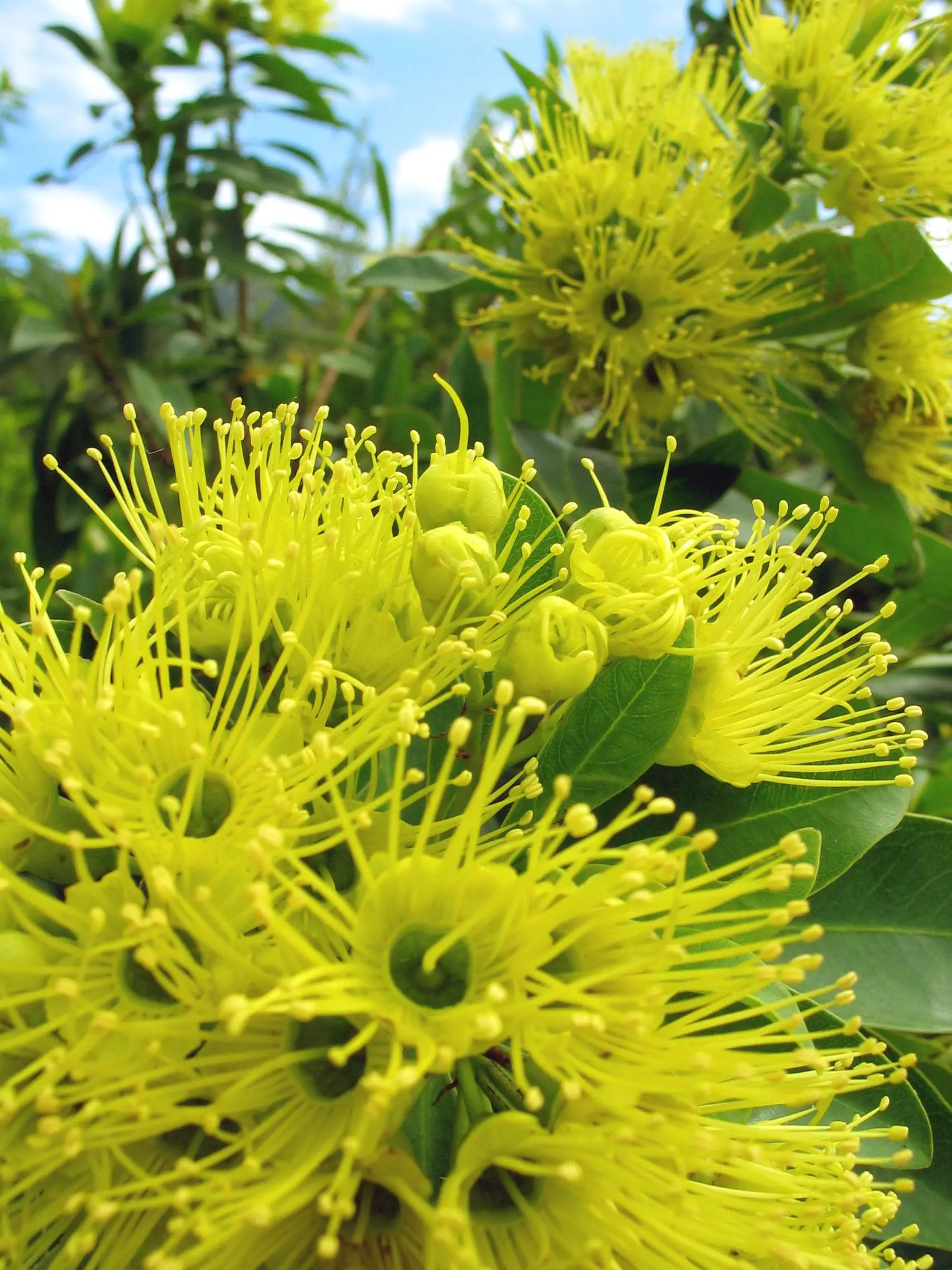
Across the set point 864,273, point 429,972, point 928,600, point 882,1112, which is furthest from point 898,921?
point 864,273

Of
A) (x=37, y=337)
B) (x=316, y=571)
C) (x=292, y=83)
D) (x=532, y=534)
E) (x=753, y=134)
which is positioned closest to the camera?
(x=316, y=571)

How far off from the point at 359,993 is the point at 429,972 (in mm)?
59

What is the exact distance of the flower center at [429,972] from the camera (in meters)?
0.86

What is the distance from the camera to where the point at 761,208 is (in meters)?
1.89

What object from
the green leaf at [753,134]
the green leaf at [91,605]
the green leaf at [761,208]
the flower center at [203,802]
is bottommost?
the flower center at [203,802]

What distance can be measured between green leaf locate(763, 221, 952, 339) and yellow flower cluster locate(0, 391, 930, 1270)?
1.07 m

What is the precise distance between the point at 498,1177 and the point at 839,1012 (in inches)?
23.5

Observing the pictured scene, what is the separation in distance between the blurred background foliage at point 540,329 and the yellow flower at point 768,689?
0.10m

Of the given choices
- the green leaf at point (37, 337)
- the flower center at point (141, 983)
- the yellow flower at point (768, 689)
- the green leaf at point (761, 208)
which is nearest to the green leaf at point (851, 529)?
the green leaf at point (761, 208)

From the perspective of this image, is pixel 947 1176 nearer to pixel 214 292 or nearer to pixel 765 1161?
pixel 765 1161

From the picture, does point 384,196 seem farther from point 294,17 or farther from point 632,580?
point 632,580

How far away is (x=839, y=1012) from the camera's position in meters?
1.30

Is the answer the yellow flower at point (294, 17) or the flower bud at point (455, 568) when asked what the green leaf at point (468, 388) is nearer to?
the flower bud at point (455, 568)

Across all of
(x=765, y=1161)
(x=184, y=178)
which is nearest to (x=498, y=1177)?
(x=765, y=1161)
